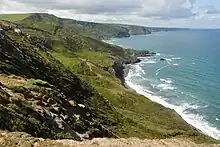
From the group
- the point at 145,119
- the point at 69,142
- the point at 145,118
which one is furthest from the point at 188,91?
the point at 69,142

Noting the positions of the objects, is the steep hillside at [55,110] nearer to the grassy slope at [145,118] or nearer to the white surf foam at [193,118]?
the grassy slope at [145,118]

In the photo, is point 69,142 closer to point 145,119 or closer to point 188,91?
point 145,119

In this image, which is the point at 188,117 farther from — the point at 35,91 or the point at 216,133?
the point at 35,91

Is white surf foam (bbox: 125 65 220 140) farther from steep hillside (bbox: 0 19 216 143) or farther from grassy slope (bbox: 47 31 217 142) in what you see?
steep hillside (bbox: 0 19 216 143)

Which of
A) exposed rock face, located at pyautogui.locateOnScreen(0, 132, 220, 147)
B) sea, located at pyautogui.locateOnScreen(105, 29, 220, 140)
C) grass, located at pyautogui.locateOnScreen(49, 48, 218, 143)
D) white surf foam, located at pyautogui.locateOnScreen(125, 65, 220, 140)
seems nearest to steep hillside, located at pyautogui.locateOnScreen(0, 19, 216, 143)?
grass, located at pyautogui.locateOnScreen(49, 48, 218, 143)

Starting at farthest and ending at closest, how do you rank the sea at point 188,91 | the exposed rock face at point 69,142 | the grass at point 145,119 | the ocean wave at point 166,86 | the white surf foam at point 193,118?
the ocean wave at point 166,86 < the sea at point 188,91 < the white surf foam at point 193,118 < the grass at point 145,119 < the exposed rock face at point 69,142

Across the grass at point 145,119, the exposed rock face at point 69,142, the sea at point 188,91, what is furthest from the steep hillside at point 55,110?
the sea at point 188,91

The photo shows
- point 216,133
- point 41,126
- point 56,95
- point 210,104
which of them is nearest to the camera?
point 41,126

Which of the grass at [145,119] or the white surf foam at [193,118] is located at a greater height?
the grass at [145,119]

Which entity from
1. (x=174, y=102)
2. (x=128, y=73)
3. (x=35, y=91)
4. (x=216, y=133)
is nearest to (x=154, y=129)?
(x=216, y=133)

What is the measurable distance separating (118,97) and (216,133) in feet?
100

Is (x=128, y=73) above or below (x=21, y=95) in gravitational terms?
below

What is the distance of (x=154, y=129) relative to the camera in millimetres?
76375

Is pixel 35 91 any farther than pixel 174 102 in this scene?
No
